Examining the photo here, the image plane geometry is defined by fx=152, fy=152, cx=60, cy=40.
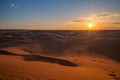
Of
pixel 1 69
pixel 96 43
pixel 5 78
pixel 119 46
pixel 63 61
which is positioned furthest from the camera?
pixel 96 43

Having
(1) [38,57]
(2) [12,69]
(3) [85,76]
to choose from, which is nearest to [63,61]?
(1) [38,57]

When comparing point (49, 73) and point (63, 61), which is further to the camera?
point (63, 61)

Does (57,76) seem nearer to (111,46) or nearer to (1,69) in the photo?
(1,69)

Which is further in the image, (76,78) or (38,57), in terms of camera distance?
(38,57)

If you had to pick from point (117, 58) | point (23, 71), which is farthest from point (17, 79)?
point (117, 58)

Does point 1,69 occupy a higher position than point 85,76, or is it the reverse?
point 1,69

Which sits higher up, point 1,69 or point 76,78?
point 1,69

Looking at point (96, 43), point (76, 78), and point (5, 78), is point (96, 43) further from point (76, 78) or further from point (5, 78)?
point (5, 78)

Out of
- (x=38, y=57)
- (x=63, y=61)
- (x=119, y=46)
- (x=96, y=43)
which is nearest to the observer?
(x=63, y=61)

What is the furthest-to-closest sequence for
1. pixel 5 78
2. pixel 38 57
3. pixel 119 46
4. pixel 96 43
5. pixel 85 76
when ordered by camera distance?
pixel 96 43 → pixel 119 46 → pixel 38 57 → pixel 85 76 → pixel 5 78
